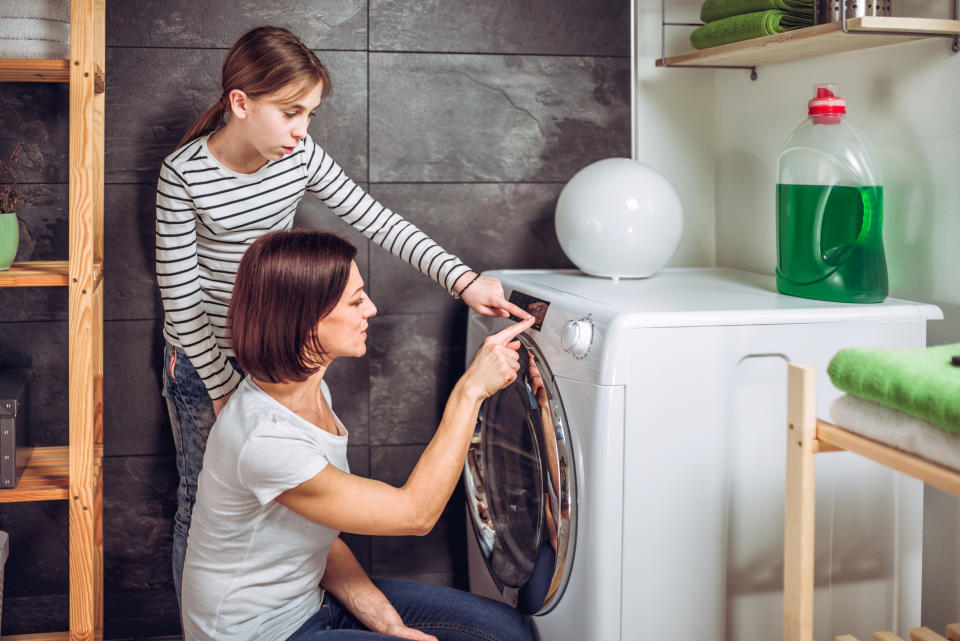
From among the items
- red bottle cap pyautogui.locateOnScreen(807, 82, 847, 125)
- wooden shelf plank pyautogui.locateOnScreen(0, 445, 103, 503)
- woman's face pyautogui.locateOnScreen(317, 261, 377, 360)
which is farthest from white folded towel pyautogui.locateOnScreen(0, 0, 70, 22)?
red bottle cap pyautogui.locateOnScreen(807, 82, 847, 125)

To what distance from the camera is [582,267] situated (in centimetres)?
179

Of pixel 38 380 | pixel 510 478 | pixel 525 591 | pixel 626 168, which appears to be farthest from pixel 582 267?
pixel 38 380

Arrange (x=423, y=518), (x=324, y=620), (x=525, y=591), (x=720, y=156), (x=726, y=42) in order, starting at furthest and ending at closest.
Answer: (x=720, y=156) < (x=726, y=42) < (x=525, y=591) < (x=324, y=620) < (x=423, y=518)

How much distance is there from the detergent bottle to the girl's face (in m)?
0.86

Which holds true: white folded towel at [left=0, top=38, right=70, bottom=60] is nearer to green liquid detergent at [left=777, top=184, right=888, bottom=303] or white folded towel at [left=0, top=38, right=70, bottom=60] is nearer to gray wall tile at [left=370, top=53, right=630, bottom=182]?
gray wall tile at [left=370, top=53, right=630, bottom=182]

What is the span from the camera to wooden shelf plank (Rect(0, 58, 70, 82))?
5.32 feet

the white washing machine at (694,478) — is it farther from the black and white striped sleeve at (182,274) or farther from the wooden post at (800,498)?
the black and white striped sleeve at (182,274)

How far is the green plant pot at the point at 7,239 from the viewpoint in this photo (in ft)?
5.49

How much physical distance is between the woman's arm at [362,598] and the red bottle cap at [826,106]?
1.08m

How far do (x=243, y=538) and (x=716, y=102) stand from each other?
1.54 meters

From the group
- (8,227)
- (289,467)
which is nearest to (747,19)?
(289,467)

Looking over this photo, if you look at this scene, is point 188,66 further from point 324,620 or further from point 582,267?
point 324,620

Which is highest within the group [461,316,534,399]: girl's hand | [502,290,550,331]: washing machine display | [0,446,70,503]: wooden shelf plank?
[502,290,550,331]: washing machine display

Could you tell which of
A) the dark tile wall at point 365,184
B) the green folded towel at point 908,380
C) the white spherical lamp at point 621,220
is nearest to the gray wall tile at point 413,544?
the dark tile wall at point 365,184
